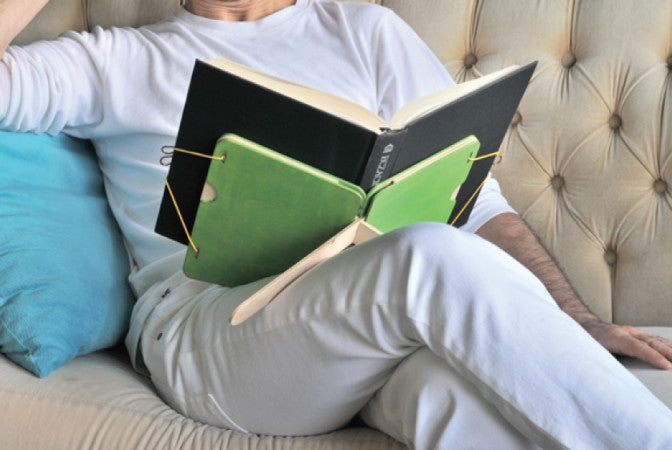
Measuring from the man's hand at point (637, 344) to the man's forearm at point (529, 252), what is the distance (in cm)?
12

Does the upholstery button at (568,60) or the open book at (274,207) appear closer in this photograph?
the open book at (274,207)

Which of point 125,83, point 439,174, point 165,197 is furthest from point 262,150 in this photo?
point 125,83

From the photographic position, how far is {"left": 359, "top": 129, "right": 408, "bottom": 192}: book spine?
2.94ft

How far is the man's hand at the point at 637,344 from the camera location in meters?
1.11

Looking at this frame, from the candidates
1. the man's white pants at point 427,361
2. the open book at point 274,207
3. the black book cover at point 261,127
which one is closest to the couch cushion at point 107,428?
the man's white pants at point 427,361

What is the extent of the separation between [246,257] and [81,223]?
344 millimetres

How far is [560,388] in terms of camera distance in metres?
0.80

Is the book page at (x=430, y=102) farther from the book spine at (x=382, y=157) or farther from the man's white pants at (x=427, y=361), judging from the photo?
the man's white pants at (x=427, y=361)

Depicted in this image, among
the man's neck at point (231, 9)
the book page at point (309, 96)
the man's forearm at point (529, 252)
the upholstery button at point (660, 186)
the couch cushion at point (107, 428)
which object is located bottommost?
the couch cushion at point (107, 428)

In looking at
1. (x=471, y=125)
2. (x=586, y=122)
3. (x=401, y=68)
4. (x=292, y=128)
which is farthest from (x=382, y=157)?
(x=586, y=122)

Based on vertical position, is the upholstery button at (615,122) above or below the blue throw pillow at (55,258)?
above

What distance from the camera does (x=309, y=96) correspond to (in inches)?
36.1

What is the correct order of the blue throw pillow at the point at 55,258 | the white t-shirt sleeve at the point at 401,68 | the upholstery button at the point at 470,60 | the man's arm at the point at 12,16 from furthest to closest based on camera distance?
the upholstery button at the point at 470,60 < the white t-shirt sleeve at the point at 401,68 < the man's arm at the point at 12,16 < the blue throw pillow at the point at 55,258

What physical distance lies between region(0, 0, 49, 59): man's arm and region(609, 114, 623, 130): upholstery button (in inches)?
37.1
